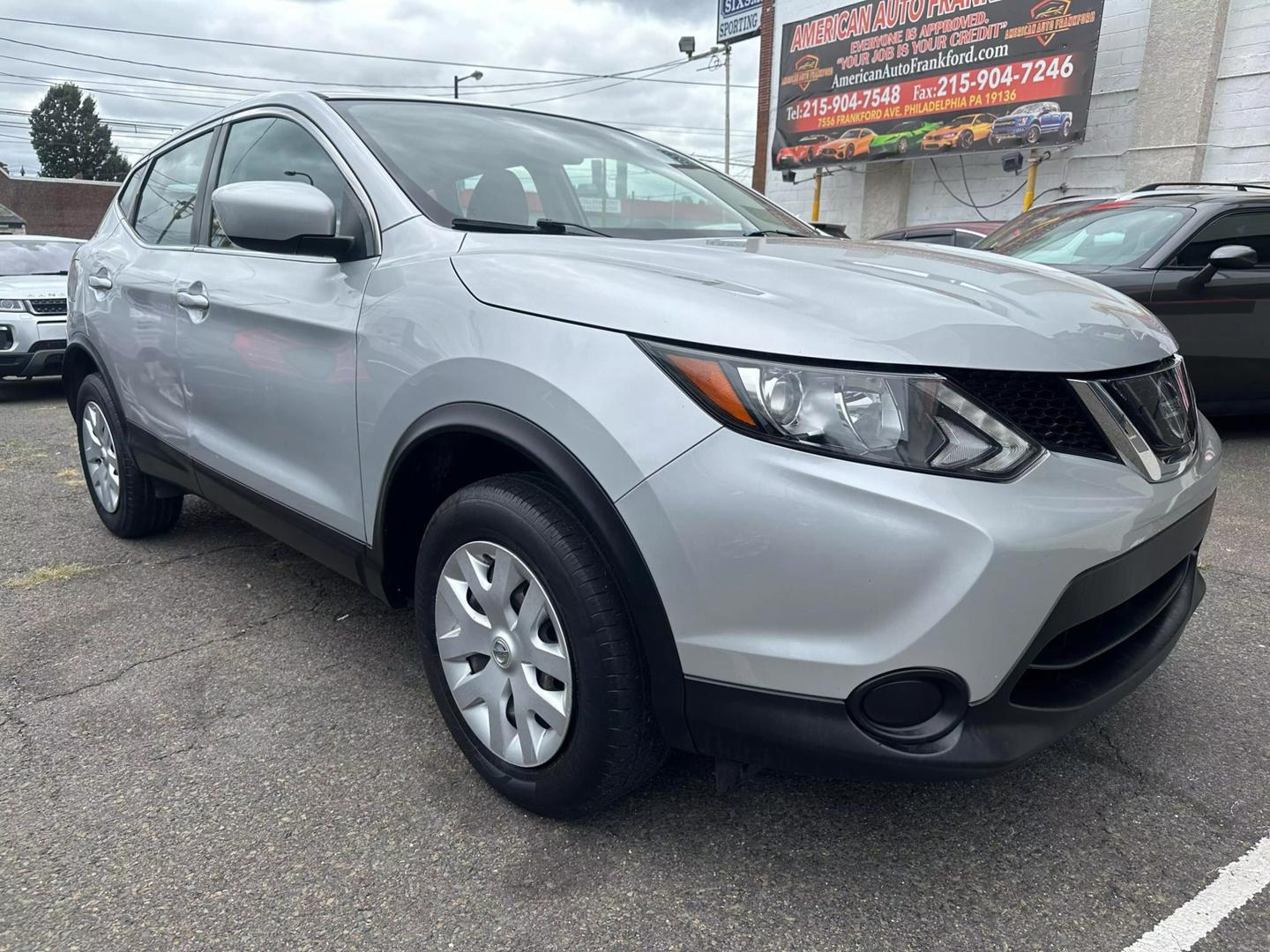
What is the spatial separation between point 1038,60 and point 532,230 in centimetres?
1385

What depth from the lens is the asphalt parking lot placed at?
1.70m

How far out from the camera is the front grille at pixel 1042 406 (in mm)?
1551

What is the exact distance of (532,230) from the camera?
7.72ft

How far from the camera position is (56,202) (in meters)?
40.6

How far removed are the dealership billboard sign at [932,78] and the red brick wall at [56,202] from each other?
3423 centimetres

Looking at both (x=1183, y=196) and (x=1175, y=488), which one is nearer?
(x=1175, y=488)

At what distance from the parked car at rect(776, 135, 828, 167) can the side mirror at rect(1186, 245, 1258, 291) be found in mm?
13198

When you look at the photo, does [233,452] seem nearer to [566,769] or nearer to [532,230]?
[532,230]

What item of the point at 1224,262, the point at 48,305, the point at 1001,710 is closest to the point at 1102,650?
the point at 1001,710

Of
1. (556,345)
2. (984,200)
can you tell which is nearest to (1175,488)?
(556,345)

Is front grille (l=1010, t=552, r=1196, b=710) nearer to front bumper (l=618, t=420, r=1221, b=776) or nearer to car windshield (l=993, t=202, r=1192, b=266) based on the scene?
front bumper (l=618, t=420, r=1221, b=776)

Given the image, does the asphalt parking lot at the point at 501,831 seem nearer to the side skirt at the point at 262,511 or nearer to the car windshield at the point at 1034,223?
the side skirt at the point at 262,511

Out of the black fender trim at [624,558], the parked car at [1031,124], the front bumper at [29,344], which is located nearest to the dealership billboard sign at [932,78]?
the parked car at [1031,124]

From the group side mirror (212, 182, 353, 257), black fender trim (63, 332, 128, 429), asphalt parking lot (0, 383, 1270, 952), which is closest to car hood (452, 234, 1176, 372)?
side mirror (212, 182, 353, 257)
